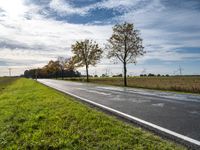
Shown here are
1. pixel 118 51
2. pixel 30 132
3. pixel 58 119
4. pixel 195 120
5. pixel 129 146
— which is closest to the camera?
pixel 129 146

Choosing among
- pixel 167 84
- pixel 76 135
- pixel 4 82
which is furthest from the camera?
pixel 4 82

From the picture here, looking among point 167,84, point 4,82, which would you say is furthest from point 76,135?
point 4,82

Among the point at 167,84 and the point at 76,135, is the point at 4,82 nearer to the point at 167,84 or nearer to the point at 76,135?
the point at 167,84

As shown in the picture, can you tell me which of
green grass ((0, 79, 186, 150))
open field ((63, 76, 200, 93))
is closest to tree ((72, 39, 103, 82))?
open field ((63, 76, 200, 93))

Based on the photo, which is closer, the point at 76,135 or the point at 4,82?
the point at 76,135

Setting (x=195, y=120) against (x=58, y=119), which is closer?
(x=195, y=120)

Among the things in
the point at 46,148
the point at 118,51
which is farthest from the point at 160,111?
the point at 118,51

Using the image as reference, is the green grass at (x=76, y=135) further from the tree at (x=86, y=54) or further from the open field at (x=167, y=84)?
the tree at (x=86, y=54)

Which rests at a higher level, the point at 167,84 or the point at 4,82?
the point at 4,82

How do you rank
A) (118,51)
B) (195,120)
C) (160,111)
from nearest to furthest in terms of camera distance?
(195,120) < (160,111) < (118,51)

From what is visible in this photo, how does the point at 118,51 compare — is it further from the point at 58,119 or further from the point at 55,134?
the point at 55,134

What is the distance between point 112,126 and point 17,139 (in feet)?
8.40

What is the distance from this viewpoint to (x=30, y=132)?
6.64 m

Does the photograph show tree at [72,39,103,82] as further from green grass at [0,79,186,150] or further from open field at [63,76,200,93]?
green grass at [0,79,186,150]
